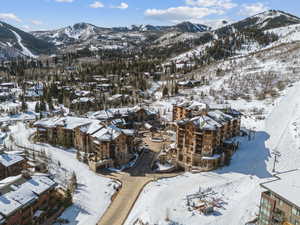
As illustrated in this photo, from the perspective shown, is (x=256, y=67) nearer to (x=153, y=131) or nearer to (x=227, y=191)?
(x=153, y=131)

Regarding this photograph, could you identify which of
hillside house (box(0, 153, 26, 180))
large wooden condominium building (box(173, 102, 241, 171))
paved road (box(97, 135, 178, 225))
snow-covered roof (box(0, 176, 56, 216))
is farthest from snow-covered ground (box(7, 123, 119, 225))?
large wooden condominium building (box(173, 102, 241, 171))

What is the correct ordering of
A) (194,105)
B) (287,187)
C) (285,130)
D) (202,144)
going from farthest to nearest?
(194,105), (285,130), (202,144), (287,187)

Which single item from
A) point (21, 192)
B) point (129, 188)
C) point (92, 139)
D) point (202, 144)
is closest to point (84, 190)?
point (129, 188)

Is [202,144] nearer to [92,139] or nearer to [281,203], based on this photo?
[281,203]

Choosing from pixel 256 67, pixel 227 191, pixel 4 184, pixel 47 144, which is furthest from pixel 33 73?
pixel 227 191

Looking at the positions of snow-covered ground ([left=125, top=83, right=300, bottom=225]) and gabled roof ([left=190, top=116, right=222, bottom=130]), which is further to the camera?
gabled roof ([left=190, top=116, right=222, bottom=130])

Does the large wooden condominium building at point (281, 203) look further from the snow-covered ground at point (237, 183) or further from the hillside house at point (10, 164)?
the hillside house at point (10, 164)

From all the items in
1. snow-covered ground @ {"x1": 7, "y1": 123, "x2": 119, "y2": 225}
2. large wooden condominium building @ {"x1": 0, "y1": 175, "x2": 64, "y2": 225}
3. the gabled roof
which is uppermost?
the gabled roof

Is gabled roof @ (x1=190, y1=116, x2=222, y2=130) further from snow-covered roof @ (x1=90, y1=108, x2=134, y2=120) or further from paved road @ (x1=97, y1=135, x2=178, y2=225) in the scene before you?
snow-covered roof @ (x1=90, y1=108, x2=134, y2=120)

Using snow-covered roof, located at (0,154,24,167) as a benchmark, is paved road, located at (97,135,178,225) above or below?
below
